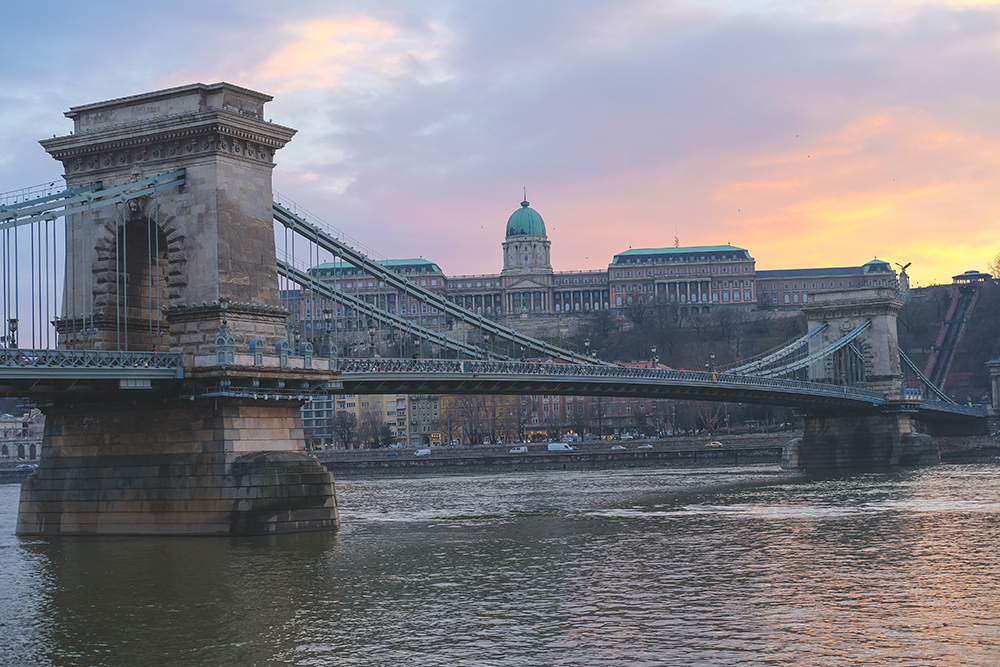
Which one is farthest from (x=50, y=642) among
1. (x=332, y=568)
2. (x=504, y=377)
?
(x=504, y=377)

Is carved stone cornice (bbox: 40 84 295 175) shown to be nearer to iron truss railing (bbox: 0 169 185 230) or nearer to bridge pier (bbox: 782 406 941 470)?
iron truss railing (bbox: 0 169 185 230)

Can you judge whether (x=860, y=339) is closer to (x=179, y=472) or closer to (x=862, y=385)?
(x=862, y=385)

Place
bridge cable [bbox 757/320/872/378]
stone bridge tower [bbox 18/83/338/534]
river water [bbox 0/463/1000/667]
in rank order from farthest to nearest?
bridge cable [bbox 757/320/872/378]
stone bridge tower [bbox 18/83/338/534]
river water [bbox 0/463/1000/667]

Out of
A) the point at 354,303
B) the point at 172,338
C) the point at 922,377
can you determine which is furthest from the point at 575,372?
the point at 922,377

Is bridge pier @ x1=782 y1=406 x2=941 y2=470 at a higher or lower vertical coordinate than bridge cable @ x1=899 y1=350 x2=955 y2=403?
lower

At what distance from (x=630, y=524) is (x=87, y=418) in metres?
16.1

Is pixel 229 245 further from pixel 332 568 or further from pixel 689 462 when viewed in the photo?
pixel 689 462

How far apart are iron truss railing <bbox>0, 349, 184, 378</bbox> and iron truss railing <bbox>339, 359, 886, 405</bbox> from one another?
7.36 m

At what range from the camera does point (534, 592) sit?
25.9m

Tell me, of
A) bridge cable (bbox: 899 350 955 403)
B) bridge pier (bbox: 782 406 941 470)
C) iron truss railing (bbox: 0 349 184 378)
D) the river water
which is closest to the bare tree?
bridge cable (bbox: 899 350 955 403)

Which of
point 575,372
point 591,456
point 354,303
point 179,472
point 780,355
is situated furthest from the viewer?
point 591,456

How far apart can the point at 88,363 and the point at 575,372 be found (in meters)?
27.1

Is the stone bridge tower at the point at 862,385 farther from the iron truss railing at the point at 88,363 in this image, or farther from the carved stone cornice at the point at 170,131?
the iron truss railing at the point at 88,363

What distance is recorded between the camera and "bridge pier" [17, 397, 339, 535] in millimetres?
33344
